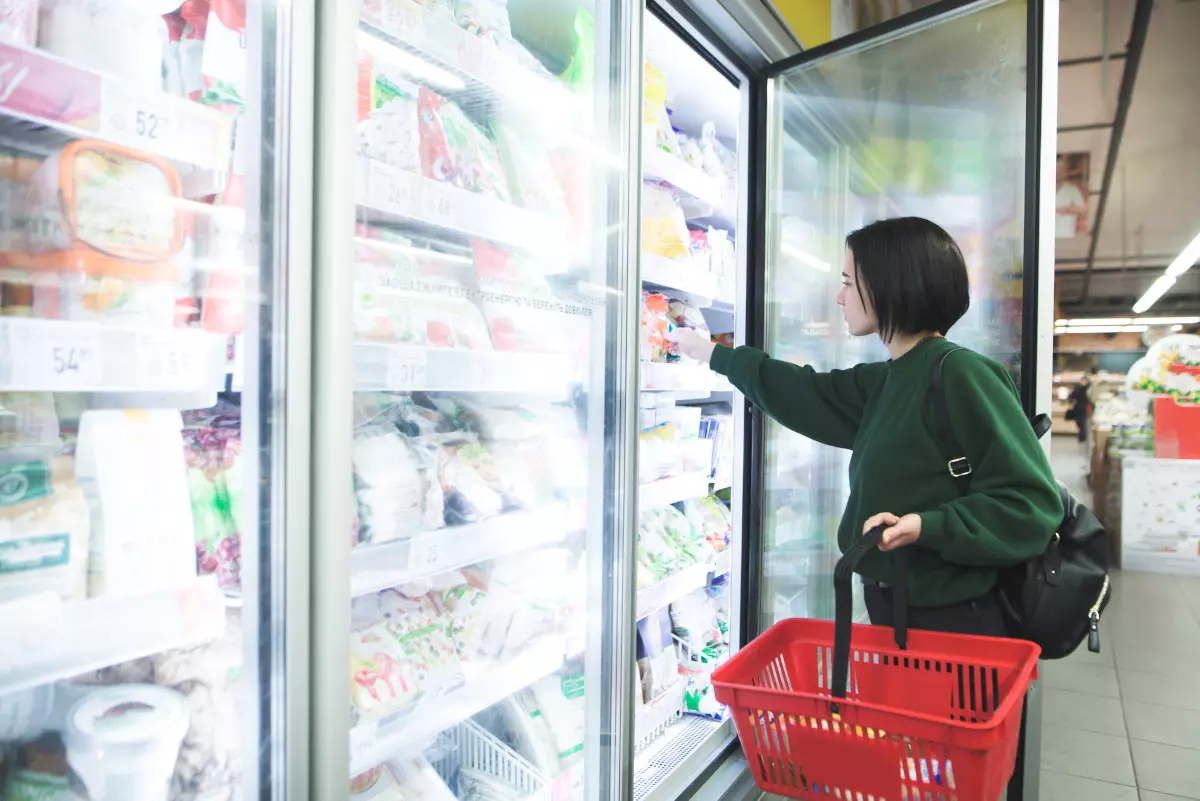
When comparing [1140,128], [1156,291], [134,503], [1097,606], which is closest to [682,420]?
[1097,606]

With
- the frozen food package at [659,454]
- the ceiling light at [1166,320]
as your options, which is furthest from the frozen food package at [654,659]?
the ceiling light at [1166,320]

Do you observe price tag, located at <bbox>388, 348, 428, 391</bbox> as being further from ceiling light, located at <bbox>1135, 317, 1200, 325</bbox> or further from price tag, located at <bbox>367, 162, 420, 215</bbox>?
ceiling light, located at <bbox>1135, 317, 1200, 325</bbox>

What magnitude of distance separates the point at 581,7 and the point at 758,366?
36.3 inches

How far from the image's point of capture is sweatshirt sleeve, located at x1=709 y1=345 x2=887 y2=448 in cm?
181

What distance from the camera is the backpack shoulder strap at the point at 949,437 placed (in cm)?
141

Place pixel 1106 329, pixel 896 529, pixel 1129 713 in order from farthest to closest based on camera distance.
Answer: pixel 1106 329
pixel 1129 713
pixel 896 529

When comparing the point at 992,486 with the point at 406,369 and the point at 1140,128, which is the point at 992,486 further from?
the point at 1140,128

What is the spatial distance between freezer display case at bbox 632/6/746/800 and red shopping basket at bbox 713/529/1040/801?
0.66 m

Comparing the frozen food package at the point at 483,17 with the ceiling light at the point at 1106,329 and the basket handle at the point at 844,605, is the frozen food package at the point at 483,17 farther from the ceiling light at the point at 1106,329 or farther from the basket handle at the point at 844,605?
the ceiling light at the point at 1106,329

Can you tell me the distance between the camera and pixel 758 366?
190 centimetres

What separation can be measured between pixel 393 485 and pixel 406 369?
0.81 ft

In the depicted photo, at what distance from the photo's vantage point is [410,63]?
1.36 m

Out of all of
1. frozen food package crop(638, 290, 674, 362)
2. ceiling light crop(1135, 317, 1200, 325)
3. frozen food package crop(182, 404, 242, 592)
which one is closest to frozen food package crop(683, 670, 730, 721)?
frozen food package crop(638, 290, 674, 362)

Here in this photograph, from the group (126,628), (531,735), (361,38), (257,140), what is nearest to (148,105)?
(257,140)
